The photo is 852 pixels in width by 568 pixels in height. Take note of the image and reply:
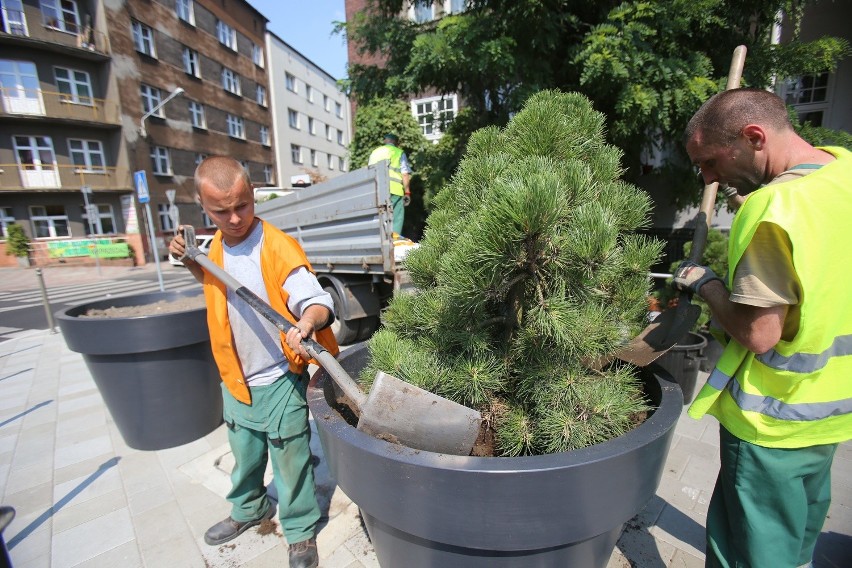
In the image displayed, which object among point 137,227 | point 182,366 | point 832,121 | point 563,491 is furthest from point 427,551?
point 137,227

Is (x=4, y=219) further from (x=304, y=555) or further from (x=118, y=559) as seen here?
(x=304, y=555)

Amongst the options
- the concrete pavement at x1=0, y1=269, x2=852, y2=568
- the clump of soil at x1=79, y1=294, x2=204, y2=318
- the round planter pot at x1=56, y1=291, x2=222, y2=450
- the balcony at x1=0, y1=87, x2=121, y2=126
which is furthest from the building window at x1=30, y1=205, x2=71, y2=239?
the round planter pot at x1=56, y1=291, x2=222, y2=450

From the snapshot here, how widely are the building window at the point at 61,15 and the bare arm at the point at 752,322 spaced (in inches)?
944

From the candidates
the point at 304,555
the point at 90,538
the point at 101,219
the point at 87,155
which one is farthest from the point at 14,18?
the point at 304,555

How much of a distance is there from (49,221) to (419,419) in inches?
914

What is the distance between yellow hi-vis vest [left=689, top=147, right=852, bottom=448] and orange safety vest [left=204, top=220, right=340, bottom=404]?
142cm

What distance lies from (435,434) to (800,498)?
100 centimetres

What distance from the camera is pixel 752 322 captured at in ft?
3.15

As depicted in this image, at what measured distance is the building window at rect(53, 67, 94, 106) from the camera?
16328 mm

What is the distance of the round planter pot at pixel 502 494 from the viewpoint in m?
0.88

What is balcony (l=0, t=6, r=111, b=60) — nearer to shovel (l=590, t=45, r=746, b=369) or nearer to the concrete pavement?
the concrete pavement

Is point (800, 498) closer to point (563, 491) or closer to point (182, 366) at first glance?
point (563, 491)

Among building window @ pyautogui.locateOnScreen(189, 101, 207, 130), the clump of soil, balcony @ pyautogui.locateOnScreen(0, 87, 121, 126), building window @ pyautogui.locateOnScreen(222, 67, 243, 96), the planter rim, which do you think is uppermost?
building window @ pyautogui.locateOnScreen(222, 67, 243, 96)

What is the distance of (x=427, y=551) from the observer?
3.43 feet
